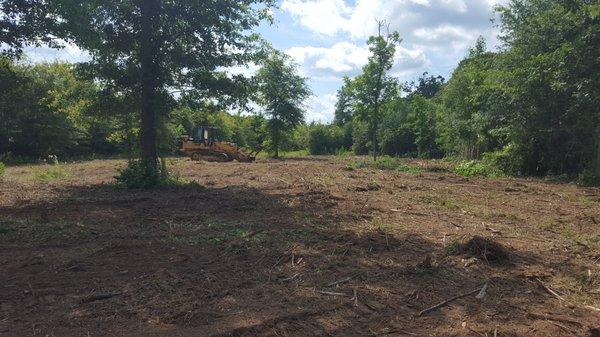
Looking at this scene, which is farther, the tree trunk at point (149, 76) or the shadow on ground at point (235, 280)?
the tree trunk at point (149, 76)

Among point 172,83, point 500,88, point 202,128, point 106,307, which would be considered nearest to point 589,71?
point 500,88

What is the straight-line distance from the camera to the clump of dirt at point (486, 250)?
7090mm

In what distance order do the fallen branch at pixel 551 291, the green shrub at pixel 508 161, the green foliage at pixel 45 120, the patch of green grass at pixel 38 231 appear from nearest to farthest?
the fallen branch at pixel 551 291 → the patch of green grass at pixel 38 231 → the green shrub at pixel 508 161 → the green foliage at pixel 45 120

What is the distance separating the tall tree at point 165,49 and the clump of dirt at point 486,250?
419 inches

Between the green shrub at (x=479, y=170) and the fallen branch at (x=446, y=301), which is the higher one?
the green shrub at (x=479, y=170)

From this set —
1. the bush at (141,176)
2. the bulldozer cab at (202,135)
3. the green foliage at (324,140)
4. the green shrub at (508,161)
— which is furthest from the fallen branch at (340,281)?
Result: the green foliage at (324,140)

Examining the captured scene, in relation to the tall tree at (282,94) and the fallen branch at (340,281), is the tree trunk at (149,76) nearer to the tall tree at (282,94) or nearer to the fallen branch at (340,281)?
the fallen branch at (340,281)

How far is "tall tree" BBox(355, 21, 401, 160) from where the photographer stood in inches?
1204

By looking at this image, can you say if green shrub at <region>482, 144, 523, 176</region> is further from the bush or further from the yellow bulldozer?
the bush

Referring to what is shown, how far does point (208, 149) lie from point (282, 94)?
36.1 ft

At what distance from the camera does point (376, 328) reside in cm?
473

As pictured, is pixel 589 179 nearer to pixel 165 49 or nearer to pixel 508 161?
pixel 508 161

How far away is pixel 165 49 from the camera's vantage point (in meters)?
15.5

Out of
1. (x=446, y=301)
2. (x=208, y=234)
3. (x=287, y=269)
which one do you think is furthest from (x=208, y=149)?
(x=446, y=301)
